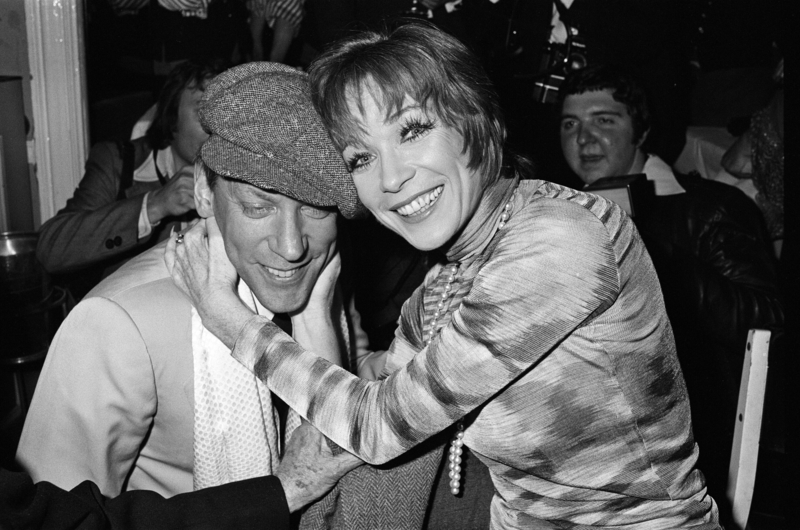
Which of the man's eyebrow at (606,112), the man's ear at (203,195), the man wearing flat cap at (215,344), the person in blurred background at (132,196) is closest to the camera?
the man wearing flat cap at (215,344)

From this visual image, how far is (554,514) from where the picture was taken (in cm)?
139

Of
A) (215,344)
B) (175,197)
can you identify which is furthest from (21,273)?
(215,344)

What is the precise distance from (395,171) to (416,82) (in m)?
0.17

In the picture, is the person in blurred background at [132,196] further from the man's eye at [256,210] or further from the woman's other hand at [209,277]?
the man's eye at [256,210]

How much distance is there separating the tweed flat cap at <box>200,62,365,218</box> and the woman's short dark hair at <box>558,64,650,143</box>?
1991mm

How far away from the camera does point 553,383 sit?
129 centimetres

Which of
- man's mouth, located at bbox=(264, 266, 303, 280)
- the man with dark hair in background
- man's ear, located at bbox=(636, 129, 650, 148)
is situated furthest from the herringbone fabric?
man's ear, located at bbox=(636, 129, 650, 148)

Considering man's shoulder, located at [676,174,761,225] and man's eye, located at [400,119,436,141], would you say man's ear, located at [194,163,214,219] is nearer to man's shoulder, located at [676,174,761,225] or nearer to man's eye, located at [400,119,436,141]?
man's eye, located at [400,119,436,141]

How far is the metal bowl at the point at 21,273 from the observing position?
2.82 metres

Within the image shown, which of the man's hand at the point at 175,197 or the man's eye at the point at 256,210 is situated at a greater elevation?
the man's eye at the point at 256,210

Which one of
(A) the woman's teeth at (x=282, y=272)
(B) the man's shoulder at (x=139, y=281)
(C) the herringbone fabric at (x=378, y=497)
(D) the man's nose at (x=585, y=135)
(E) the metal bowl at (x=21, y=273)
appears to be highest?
(D) the man's nose at (x=585, y=135)

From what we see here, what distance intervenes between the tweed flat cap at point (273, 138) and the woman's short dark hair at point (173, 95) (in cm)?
148

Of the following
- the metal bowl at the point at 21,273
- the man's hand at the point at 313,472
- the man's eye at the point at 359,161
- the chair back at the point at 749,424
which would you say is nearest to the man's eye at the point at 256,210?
the man's eye at the point at 359,161

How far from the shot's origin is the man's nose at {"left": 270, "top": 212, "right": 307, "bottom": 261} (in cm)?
162
